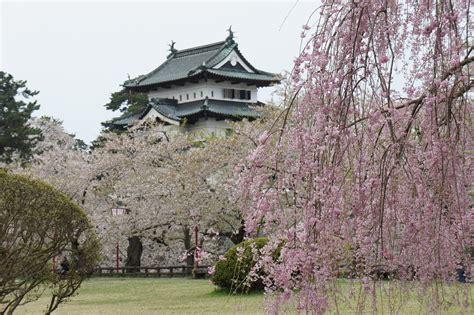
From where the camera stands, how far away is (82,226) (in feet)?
30.0

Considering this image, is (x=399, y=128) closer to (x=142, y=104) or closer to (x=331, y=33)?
(x=331, y=33)

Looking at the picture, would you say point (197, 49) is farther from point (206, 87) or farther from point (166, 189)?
point (166, 189)

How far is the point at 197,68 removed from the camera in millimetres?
27297

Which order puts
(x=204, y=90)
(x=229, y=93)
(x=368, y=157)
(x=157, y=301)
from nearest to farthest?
(x=368, y=157) → (x=157, y=301) → (x=204, y=90) → (x=229, y=93)

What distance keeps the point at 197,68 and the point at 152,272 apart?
29.3 ft

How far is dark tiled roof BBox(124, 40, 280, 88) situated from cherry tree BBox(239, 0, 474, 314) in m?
22.8

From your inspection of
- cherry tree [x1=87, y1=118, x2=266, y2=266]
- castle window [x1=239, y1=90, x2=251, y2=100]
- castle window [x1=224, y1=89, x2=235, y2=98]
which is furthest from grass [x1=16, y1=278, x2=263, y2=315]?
castle window [x1=239, y1=90, x2=251, y2=100]

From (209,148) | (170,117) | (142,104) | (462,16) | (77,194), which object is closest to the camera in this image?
(462,16)

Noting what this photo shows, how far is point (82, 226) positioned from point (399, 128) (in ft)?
20.1

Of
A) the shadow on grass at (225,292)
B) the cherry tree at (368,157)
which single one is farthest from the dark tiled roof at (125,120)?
the cherry tree at (368,157)

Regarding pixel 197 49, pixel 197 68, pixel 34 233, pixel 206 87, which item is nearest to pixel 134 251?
pixel 197 68

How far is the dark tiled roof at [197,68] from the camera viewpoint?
27.5 meters

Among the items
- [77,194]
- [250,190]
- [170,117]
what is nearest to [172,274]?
[77,194]

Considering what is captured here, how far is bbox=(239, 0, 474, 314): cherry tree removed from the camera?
328 centimetres
